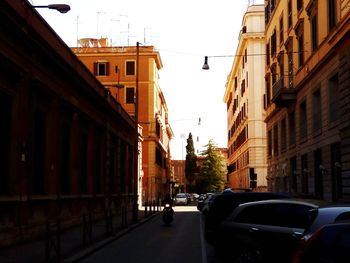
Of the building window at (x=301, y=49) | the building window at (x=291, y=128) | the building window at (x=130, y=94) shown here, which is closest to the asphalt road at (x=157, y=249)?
the building window at (x=301, y=49)

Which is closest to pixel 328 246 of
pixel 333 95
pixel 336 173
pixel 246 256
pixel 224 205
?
pixel 246 256

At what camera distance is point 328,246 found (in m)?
5.49

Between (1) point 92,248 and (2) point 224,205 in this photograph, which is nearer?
(2) point 224,205

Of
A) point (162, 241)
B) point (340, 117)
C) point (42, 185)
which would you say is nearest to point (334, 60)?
point (340, 117)

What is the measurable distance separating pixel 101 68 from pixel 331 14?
154 ft

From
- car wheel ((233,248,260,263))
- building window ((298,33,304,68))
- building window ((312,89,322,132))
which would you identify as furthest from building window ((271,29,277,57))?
car wheel ((233,248,260,263))

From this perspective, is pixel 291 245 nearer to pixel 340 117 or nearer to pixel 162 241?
pixel 162 241

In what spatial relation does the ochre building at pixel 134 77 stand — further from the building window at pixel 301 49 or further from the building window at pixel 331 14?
the building window at pixel 331 14

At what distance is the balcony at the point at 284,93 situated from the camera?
38844 mm

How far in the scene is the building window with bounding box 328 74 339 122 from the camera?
95.0ft

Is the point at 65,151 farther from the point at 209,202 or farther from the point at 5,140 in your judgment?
the point at 5,140

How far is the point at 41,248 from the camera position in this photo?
17312 mm

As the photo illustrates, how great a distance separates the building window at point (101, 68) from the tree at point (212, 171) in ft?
135

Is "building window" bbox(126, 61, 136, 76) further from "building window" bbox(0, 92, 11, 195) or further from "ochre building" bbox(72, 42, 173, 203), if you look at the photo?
"building window" bbox(0, 92, 11, 195)
